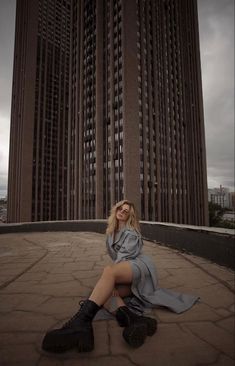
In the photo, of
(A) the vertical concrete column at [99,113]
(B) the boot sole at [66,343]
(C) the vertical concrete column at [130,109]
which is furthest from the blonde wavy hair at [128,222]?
(A) the vertical concrete column at [99,113]

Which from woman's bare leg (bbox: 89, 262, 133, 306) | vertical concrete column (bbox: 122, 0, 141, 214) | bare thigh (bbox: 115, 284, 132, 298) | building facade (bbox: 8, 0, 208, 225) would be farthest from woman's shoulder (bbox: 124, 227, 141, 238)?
building facade (bbox: 8, 0, 208, 225)

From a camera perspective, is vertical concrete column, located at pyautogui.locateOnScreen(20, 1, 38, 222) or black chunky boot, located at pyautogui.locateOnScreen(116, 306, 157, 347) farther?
vertical concrete column, located at pyautogui.locateOnScreen(20, 1, 38, 222)

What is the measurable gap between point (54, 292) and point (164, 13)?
291 feet

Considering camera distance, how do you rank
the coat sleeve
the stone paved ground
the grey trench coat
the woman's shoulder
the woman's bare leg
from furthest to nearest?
the woman's shoulder
the coat sleeve
the grey trench coat
the woman's bare leg
the stone paved ground

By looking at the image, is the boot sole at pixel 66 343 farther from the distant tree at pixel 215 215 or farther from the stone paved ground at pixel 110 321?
the distant tree at pixel 215 215

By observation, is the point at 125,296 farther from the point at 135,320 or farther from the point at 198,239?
the point at 198,239

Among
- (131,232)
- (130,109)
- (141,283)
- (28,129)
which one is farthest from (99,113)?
(141,283)

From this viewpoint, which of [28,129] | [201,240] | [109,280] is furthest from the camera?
[28,129]

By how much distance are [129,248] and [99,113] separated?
60.9 metres

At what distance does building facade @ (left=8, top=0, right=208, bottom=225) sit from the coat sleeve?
49330mm

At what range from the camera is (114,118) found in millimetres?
57594

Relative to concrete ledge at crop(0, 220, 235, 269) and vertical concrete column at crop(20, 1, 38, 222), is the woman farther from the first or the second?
vertical concrete column at crop(20, 1, 38, 222)

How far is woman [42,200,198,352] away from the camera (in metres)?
1.78

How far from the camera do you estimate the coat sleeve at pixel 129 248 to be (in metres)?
2.57
